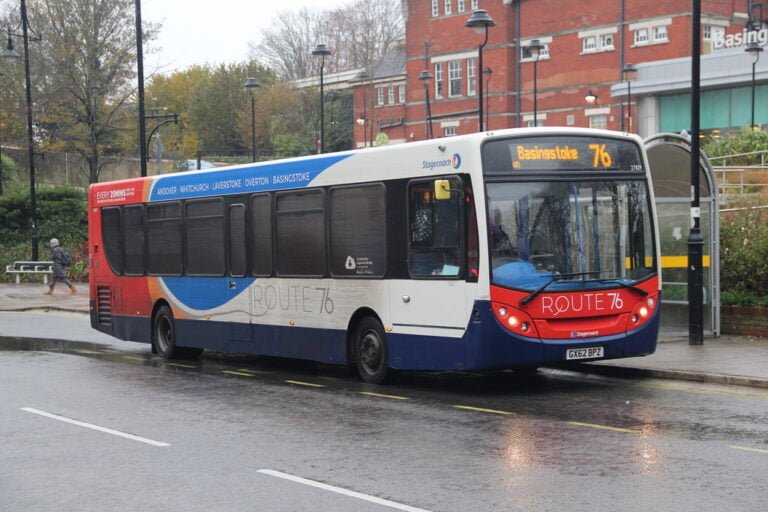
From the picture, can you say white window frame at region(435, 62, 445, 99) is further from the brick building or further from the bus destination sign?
the bus destination sign

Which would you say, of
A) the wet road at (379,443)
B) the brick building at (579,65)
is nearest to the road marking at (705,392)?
the wet road at (379,443)

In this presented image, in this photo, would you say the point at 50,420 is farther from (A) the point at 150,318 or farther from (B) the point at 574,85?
(B) the point at 574,85

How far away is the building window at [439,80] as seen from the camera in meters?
74.7

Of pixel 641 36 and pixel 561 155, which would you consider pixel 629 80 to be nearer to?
pixel 641 36

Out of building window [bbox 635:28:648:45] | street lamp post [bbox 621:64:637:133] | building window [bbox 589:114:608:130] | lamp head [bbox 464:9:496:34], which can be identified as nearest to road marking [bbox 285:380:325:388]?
lamp head [bbox 464:9:496:34]

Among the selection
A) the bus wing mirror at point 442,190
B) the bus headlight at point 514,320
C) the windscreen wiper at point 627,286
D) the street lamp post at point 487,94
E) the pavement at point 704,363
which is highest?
the street lamp post at point 487,94

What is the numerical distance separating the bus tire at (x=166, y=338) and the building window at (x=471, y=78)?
5504 centimetres

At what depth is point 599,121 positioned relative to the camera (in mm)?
65125

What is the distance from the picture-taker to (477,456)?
934 cm

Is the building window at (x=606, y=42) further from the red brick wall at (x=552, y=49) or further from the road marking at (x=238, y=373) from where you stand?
the road marking at (x=238, y=373)

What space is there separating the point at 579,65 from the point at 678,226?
48.9m

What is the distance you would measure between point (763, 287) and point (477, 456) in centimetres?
1103

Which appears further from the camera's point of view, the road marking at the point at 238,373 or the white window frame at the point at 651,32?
the white window frame at the point at 651,32

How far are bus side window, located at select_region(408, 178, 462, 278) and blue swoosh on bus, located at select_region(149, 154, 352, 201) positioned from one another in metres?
1.68
